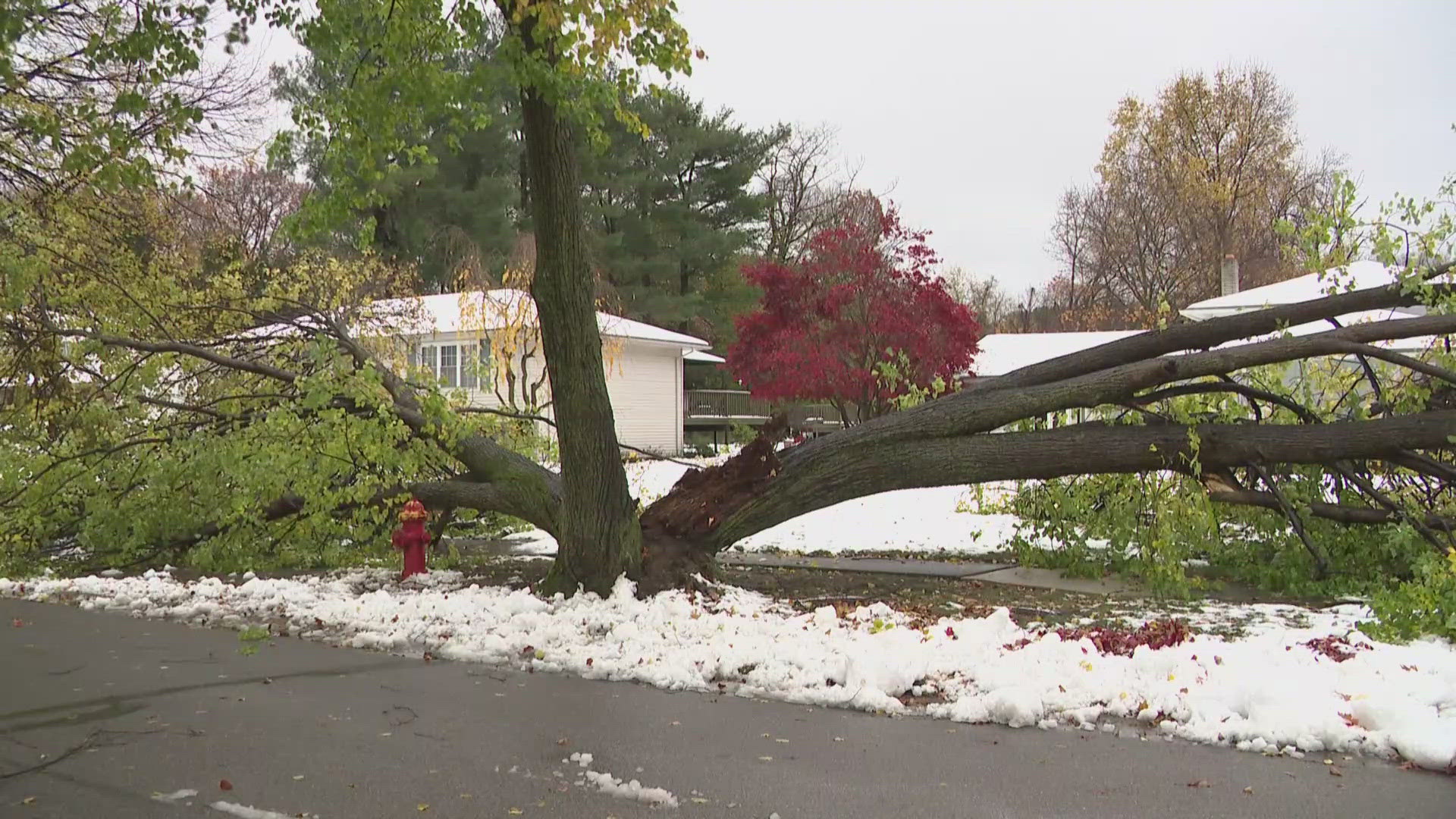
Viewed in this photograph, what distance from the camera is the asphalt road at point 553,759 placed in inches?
157

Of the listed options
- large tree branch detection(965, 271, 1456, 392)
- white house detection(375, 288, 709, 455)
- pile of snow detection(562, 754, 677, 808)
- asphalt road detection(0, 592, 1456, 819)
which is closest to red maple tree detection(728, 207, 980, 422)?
white house detection(375, 288, 709, 455)

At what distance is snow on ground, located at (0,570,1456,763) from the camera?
15.4 feet

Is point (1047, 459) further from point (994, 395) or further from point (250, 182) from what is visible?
point (250, 182)

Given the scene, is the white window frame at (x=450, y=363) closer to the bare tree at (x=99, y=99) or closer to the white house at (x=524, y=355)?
the white house at (x=524, y=355)

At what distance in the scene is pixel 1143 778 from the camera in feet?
13.7

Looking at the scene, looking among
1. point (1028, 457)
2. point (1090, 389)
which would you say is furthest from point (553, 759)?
point (1090, 389)

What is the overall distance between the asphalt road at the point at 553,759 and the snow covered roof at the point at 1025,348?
25.5 meters

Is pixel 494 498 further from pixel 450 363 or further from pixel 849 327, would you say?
pixel 450 363

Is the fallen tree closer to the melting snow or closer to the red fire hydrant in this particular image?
the red fire hydrant

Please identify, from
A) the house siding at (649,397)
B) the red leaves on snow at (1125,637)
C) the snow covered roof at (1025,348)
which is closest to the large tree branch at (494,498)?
the red leaves on snow at (1125,637)

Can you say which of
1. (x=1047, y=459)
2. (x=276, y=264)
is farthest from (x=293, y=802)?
(x=276, y=264)

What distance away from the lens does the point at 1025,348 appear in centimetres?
3366

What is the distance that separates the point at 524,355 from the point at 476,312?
8.91ft

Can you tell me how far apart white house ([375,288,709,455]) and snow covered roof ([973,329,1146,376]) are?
8.17 meters
